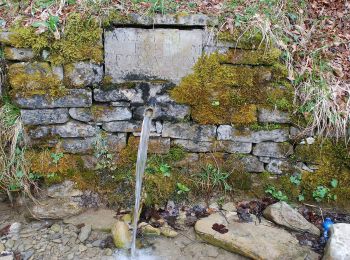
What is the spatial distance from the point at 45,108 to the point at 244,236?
1.96m

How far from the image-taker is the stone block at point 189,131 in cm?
310

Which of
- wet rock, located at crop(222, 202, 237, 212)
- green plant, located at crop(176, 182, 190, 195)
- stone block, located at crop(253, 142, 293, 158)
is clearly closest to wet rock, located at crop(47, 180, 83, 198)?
green plant, located at crop(176, 182, 190, 195)

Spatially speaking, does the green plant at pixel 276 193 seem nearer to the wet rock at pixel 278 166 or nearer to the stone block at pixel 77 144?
the wet rock at pixel 278 166

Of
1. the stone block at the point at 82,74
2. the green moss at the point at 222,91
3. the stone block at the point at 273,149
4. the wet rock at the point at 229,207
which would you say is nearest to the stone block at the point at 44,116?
the stone block at the point at 82,74

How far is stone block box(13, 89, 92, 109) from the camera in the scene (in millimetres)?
2932

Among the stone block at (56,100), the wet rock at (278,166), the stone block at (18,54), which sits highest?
the stone block at (18,54)

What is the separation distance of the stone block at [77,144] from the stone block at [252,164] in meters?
1.36

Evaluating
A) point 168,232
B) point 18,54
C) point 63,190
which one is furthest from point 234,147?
point 18,54

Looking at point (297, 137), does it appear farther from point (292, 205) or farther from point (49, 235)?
point (49, 235)

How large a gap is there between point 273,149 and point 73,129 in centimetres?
177

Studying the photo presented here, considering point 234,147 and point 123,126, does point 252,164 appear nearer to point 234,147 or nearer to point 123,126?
point 234,147

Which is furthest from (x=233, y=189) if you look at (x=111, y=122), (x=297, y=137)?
(x=111, y=122)

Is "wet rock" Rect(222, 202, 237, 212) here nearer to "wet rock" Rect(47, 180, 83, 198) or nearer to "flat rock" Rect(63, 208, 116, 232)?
"flat rock" Rect(63, 208, 116, 232)

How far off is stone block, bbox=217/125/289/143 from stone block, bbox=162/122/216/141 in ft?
0.28
